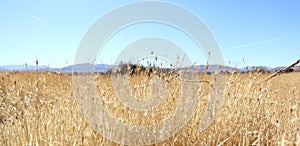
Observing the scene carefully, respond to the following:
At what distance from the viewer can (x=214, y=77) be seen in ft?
8.27

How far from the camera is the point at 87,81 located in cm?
307

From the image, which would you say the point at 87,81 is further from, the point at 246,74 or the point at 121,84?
the point at 246,74

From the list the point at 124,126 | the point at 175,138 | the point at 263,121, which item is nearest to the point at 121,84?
the point at 124,126

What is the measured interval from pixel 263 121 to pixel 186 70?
0.92 metres

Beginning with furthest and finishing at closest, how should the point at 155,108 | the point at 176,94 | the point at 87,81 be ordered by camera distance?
the point at 87,81, the point at 176,94, the point at 155,108

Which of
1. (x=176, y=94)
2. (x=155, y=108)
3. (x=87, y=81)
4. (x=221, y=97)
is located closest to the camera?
(x=155, y=108)

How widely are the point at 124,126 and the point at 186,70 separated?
1068 mm

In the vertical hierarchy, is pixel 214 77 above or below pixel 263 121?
above

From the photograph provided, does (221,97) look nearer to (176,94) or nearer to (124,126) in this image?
A: (176,94)

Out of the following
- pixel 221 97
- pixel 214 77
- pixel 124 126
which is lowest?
pixel 124 126

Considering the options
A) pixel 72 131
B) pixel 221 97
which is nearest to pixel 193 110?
pixel 221 97

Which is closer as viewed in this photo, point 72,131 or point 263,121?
point 72,131

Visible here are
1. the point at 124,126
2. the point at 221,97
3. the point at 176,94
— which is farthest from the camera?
the point at 176,94

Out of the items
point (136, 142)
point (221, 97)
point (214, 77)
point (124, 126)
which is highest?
point (214, 77)
